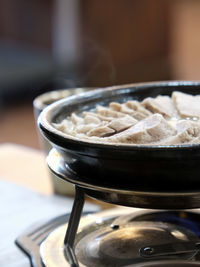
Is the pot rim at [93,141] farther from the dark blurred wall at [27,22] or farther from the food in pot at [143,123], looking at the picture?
the dark blurred wall at [27,22]

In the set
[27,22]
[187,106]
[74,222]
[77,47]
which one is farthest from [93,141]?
[27,22]

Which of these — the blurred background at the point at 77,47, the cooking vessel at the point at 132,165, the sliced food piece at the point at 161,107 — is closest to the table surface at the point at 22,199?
the cooking vessel at the point at 132,165

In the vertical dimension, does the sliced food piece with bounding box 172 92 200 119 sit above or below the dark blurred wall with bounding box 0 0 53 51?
above

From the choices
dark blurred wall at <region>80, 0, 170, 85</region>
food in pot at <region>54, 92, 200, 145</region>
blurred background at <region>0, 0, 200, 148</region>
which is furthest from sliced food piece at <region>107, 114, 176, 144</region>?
dark blurred wall at <region>80, 0, 170, 85</region>

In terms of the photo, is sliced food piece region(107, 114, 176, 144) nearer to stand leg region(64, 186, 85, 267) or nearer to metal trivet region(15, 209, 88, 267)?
stand leg region(64, 186, 85, 267)

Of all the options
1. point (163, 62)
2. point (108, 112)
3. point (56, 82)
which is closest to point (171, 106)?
point (108, 112)

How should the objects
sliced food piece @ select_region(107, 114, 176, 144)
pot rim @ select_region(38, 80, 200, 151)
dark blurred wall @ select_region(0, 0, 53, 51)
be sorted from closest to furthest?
pot rim @ select_region(38, 80, 200, 151) < sliced food piece @ select_region(107, 114, 176, 144) < dark blurred wall @ select_region(0, 0, 53, 51)
